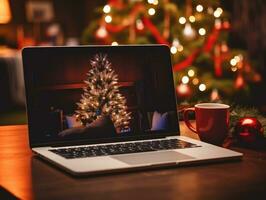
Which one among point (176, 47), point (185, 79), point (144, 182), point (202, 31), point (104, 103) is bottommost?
point (144, 182)

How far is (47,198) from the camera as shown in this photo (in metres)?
0.79

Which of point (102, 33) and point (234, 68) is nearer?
point (102, 33)

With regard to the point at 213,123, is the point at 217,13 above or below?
above

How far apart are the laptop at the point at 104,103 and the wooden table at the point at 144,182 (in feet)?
0.25

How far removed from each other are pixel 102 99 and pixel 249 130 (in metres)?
0.33

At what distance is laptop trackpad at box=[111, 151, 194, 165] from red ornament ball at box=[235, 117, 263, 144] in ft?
0.64

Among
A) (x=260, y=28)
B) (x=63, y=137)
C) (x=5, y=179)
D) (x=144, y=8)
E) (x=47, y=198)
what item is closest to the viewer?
(x=47, y=198)

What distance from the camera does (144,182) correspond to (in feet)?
2.87

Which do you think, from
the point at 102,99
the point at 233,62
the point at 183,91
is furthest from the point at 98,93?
the point at 233,62

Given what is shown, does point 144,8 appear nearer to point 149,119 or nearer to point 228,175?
point 149,119

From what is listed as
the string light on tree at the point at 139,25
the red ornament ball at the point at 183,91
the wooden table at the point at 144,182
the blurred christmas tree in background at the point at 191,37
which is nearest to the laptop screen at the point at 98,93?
the wooden table at the point at 144,182

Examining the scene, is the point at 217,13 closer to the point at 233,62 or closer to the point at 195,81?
the point at 233,62

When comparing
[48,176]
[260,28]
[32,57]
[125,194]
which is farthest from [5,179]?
[260,28]

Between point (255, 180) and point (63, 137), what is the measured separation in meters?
0.44
